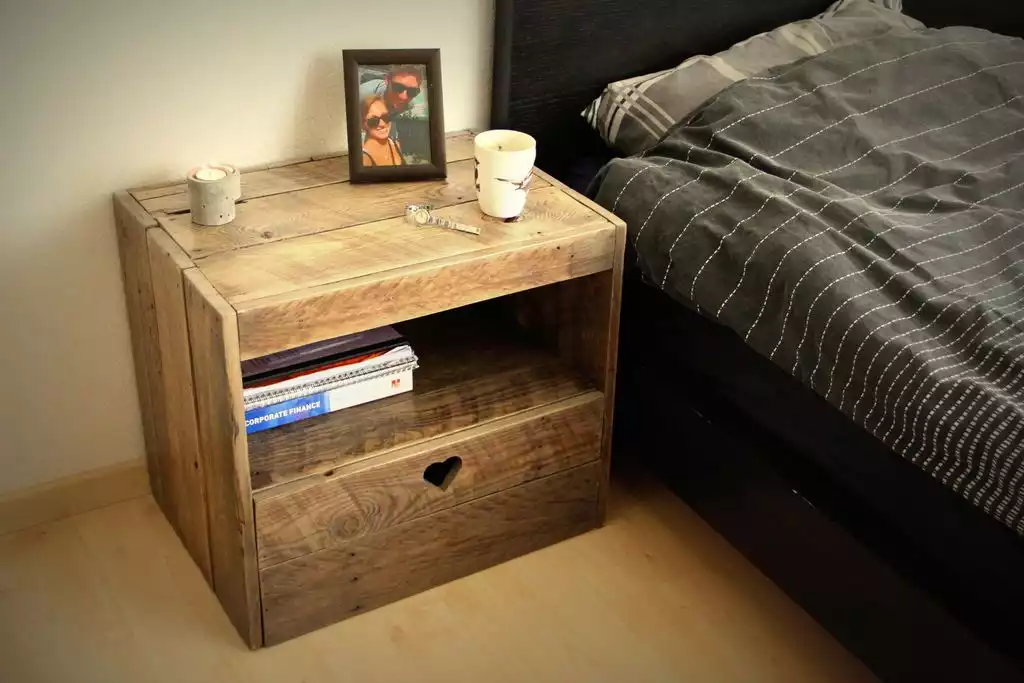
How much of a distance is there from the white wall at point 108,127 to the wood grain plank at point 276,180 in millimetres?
23

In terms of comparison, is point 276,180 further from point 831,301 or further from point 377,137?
point 831,301

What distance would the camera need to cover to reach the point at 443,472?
5.23ft

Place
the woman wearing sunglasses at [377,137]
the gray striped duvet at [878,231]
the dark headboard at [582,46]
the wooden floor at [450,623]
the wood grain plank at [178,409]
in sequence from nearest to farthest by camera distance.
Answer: the gray striped duvet at [878,231] → the wood grain plank at [178,409] → the wooden floor at [450,623] → the woman wearing sunglasses at [377,137] → the dark headboard at [582,46]

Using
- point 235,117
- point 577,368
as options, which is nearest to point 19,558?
point 235,117

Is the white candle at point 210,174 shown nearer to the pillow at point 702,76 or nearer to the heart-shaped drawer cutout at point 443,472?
the heart-shaped drawer cutout at point 443,472

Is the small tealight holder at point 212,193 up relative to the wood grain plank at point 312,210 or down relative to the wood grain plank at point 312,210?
up

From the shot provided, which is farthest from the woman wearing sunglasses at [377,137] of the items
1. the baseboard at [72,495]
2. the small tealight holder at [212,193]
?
the baseboard at [72,495]

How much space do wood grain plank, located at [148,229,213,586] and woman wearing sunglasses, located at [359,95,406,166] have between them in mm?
341

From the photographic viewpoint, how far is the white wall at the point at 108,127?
1441 mm

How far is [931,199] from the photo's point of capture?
1.59m

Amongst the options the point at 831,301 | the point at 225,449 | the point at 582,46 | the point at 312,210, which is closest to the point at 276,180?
the point at 312,210

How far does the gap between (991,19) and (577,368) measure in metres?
1.13

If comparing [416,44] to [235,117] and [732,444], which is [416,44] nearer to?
[235,117]

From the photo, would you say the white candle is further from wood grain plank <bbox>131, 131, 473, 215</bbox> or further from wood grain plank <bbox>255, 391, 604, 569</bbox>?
wood grain plank <bbox>255, 391, 604, 569</bbox>
